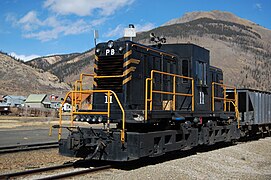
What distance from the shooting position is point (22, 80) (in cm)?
9831

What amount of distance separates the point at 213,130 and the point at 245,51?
12543 centimetres

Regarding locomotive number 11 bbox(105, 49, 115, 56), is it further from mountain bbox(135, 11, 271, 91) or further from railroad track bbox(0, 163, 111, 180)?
mountain bbox(135, 11, 271, 91)

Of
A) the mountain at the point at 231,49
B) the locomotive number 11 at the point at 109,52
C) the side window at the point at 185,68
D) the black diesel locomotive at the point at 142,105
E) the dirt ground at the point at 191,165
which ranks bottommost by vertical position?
the dirt ground at the point at 191,165

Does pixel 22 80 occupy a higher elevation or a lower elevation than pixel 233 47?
lower

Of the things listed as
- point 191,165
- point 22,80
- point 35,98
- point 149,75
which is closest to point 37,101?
point 35,98

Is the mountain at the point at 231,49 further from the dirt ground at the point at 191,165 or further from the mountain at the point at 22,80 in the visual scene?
the dirt ground at the point at 191,165

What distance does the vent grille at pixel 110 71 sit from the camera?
412 inches

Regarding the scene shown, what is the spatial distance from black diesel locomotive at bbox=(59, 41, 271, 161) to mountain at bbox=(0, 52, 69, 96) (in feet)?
280

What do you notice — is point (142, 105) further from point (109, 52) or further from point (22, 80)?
point (22, 80)

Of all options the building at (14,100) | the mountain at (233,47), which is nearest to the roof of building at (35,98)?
the building at (14,100)

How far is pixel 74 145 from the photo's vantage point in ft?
31.0

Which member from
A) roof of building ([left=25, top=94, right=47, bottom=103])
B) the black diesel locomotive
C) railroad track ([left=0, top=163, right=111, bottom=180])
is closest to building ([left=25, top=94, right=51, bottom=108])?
roof of building ([left=25, top=94, right=47, bottom=103])

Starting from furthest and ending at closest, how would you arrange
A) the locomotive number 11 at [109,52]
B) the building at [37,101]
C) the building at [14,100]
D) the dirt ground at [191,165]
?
the building at [37,101]
the building at [14,100]
the locomotive number 11 at [109,52]
the dirt ground at [191,165]

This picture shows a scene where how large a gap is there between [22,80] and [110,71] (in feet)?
307
